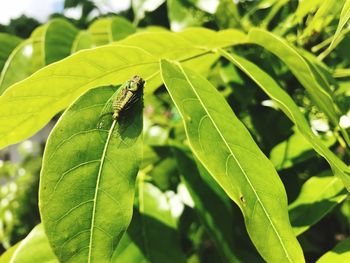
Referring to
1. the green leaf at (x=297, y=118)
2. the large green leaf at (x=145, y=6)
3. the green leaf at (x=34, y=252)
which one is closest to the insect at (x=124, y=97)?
the green leaf at (x=297, y=118)

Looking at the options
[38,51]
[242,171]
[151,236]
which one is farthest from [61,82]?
[38,51]

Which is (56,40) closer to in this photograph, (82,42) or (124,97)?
(82,42)

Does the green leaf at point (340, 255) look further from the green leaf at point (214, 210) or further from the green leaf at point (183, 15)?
the green leaf at point (183, 15)

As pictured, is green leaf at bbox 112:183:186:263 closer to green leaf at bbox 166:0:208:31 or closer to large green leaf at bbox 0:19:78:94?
large green leaf at bbox 0:19:78:94

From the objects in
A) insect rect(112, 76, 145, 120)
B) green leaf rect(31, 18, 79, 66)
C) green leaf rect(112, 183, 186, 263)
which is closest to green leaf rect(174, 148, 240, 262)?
green leaf rect(112, 183, 186, 263)

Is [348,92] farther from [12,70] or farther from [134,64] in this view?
[12,70]

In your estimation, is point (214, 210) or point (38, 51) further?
point (38, 51)

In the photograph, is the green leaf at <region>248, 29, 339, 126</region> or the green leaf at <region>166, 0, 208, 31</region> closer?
the green leaf at <region>248, 29, 339, 126</region>
